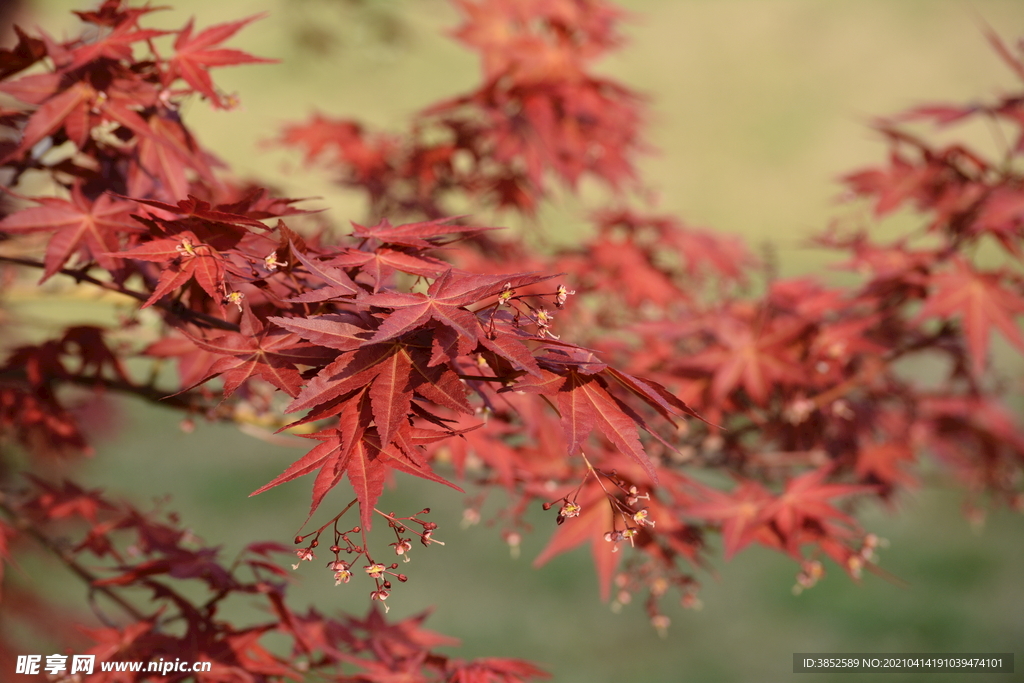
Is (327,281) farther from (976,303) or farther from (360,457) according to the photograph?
(976,303)

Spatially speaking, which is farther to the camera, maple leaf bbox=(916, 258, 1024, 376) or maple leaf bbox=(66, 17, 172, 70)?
maple leaf bbox=(916, 258, 1024, 376)

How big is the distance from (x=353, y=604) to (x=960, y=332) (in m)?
2.98

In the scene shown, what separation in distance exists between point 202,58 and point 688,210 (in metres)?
6.81

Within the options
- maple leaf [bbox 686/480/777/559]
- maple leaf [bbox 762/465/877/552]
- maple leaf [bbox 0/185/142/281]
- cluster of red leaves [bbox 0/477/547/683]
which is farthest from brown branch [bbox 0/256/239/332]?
maple leaf [bbox 762/465/877/552]

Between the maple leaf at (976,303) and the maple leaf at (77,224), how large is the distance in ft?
4.86

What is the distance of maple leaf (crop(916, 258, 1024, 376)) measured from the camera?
168cm

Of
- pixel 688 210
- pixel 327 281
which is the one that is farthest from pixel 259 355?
pixel 688 210

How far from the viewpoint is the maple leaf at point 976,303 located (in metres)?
1.68

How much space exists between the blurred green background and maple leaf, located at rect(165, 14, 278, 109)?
0.21 meters

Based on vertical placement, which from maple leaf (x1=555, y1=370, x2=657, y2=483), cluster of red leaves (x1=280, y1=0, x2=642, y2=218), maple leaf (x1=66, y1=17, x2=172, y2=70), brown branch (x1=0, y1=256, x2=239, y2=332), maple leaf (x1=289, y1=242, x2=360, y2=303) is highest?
cluster of red leaves (x1=280, y1=0, x2=642, y2=218)

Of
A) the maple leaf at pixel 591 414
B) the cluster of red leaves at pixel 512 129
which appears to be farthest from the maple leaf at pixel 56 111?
the cluster of red leaves at pixel 512 129

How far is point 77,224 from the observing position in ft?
3.71

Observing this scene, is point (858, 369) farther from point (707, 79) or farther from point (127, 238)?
point (707, 79)

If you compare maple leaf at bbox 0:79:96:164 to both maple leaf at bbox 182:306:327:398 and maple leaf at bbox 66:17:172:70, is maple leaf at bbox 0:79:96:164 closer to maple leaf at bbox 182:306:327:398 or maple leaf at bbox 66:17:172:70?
maple leaf at bbox 66:17:172:70
